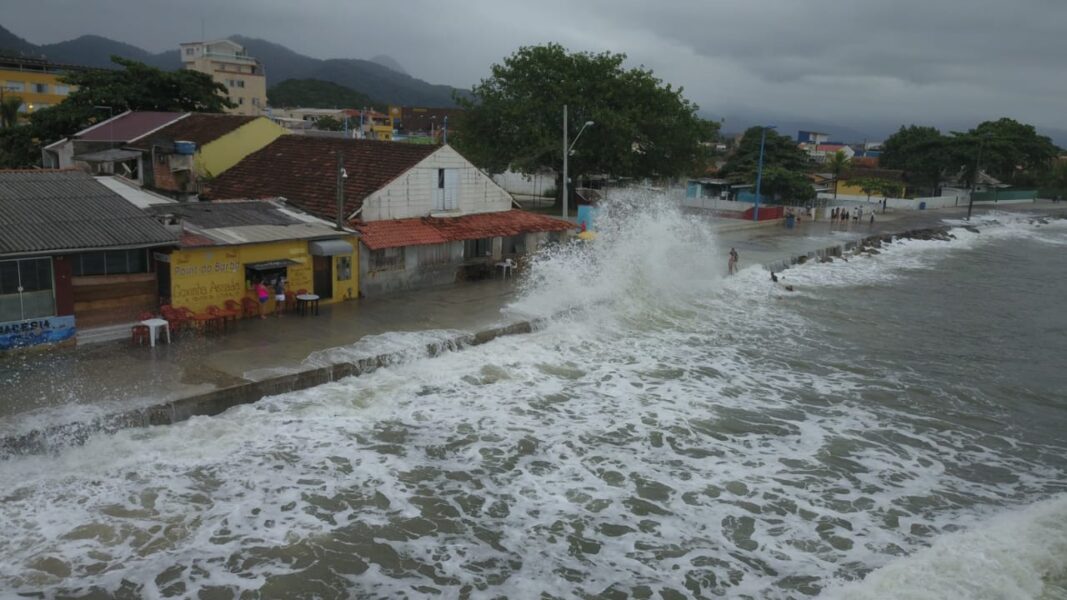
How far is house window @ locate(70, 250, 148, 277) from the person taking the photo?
1545 cm

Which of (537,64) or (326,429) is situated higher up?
(537,64)

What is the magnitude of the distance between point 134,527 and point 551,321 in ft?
39.3

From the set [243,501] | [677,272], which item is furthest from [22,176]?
[677,272]

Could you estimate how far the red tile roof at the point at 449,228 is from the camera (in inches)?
832

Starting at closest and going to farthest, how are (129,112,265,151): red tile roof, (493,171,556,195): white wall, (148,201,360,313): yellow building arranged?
(148,201,360,313): yellow building → (129,112,265,151): red tile roof → (493,171,556,195): white wall

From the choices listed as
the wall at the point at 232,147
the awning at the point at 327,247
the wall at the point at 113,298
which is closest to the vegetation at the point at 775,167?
the wall at the point at 232,147

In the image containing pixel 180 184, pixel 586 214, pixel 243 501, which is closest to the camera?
pixel 243 501

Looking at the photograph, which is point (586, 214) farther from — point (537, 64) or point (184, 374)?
point (184, 374)

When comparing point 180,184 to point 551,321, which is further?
point 180,184

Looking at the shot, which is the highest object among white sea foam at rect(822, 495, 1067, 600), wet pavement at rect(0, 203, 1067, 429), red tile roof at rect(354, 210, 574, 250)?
red tile roof at rect(354, 210, 574, 250)

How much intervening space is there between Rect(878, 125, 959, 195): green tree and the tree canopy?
140 ft


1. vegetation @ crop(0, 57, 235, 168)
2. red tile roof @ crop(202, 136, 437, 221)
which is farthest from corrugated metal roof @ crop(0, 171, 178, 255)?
vegetation @ crop(0, 57, 235, 168)

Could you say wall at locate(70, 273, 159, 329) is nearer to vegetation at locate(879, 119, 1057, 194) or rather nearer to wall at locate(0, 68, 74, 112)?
wall at locate(0, 68, 74, 112)

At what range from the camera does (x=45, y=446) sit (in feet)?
37.1
